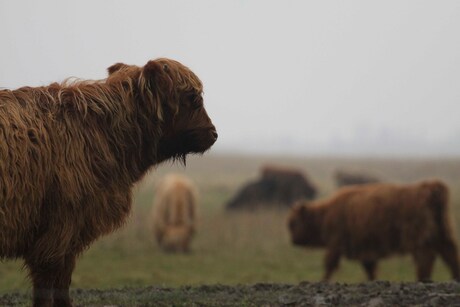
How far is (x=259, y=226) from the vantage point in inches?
983

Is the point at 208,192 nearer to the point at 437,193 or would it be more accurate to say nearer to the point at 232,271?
the point at 232,271

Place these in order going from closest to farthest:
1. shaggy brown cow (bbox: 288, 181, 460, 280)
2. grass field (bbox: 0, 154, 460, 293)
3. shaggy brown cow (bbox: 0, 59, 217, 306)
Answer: shaggy brown cow (bbox: 0, 59, 217, 306) < shaggy brown cow (bbox: 288, 181, 460, 280) < grass field (bbox: 0, 154, 460, 293)

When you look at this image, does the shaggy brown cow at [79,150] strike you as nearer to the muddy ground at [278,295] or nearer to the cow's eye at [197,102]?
the cow's eye at [197,102]

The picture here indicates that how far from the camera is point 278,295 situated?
25.4ft

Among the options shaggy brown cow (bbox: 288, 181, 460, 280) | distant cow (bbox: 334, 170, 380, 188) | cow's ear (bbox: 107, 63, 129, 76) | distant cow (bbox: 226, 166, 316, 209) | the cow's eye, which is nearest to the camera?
the cow's eye

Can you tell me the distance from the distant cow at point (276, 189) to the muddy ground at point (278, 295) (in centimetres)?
2240

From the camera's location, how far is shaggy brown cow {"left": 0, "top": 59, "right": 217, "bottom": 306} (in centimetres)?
568

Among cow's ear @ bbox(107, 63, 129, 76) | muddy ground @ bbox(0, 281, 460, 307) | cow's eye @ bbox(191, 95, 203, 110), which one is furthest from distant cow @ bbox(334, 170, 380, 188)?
cow's eye @ bbox(191, 95, 203, 110)

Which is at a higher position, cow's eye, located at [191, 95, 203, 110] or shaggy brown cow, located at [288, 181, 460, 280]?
cow's eye, located at [191, 95, 203, 110]

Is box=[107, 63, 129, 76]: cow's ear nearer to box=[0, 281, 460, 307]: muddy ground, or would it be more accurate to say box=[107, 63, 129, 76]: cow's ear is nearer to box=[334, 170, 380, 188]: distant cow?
box=[0, 281, 460, 307]: muddy ground

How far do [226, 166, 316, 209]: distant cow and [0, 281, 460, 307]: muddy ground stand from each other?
22400mm

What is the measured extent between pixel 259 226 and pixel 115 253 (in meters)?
5.67

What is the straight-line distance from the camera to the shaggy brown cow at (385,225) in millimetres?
15883

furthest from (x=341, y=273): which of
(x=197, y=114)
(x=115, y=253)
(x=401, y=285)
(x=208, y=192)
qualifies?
(x=208, y=192)
